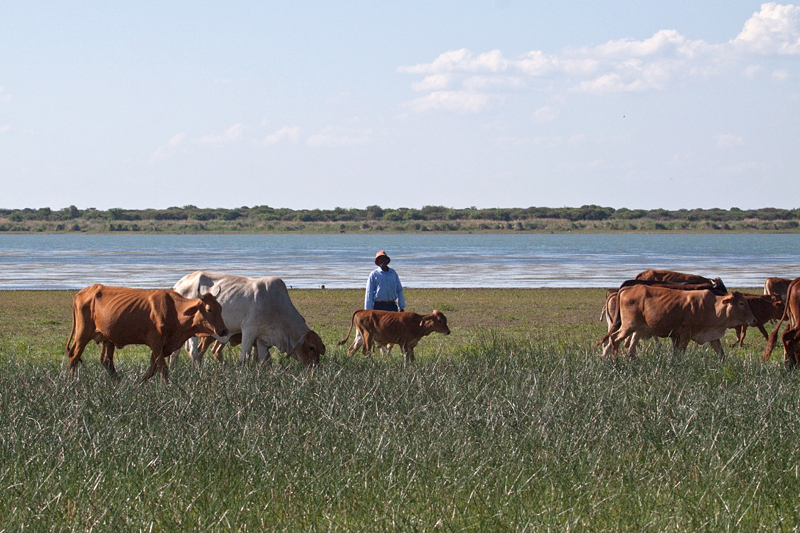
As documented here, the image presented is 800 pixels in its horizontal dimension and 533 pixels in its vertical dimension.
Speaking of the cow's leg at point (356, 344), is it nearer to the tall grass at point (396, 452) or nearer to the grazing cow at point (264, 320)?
the grazing cow at point (264, 320)

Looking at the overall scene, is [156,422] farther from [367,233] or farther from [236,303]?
[367,233]

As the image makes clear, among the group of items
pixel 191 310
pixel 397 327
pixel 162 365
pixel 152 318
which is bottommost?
pixel 162 365

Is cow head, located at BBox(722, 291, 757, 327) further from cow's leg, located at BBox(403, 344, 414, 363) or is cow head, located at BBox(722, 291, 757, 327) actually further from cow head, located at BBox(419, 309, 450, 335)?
cow's leg, located at BBox(403, 344, 414, 363)

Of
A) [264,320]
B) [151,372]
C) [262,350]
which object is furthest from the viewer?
[262,350]

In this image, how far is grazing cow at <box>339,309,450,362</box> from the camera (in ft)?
38.8

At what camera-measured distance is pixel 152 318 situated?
30.3ft

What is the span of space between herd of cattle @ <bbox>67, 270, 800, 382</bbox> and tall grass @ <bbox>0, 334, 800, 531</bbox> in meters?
0.61

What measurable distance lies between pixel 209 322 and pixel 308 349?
209cm

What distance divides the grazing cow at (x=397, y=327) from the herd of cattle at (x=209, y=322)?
1 centimetres

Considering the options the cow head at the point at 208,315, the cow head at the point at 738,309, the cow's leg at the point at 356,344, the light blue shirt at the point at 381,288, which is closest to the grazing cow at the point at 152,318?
the cow head at the point at 208,315

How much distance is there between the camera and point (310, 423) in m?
7.57

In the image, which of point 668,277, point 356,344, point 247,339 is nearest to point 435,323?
point 356,344

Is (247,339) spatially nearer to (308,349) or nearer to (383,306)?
(308,349)

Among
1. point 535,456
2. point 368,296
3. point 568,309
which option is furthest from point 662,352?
point 568,309
